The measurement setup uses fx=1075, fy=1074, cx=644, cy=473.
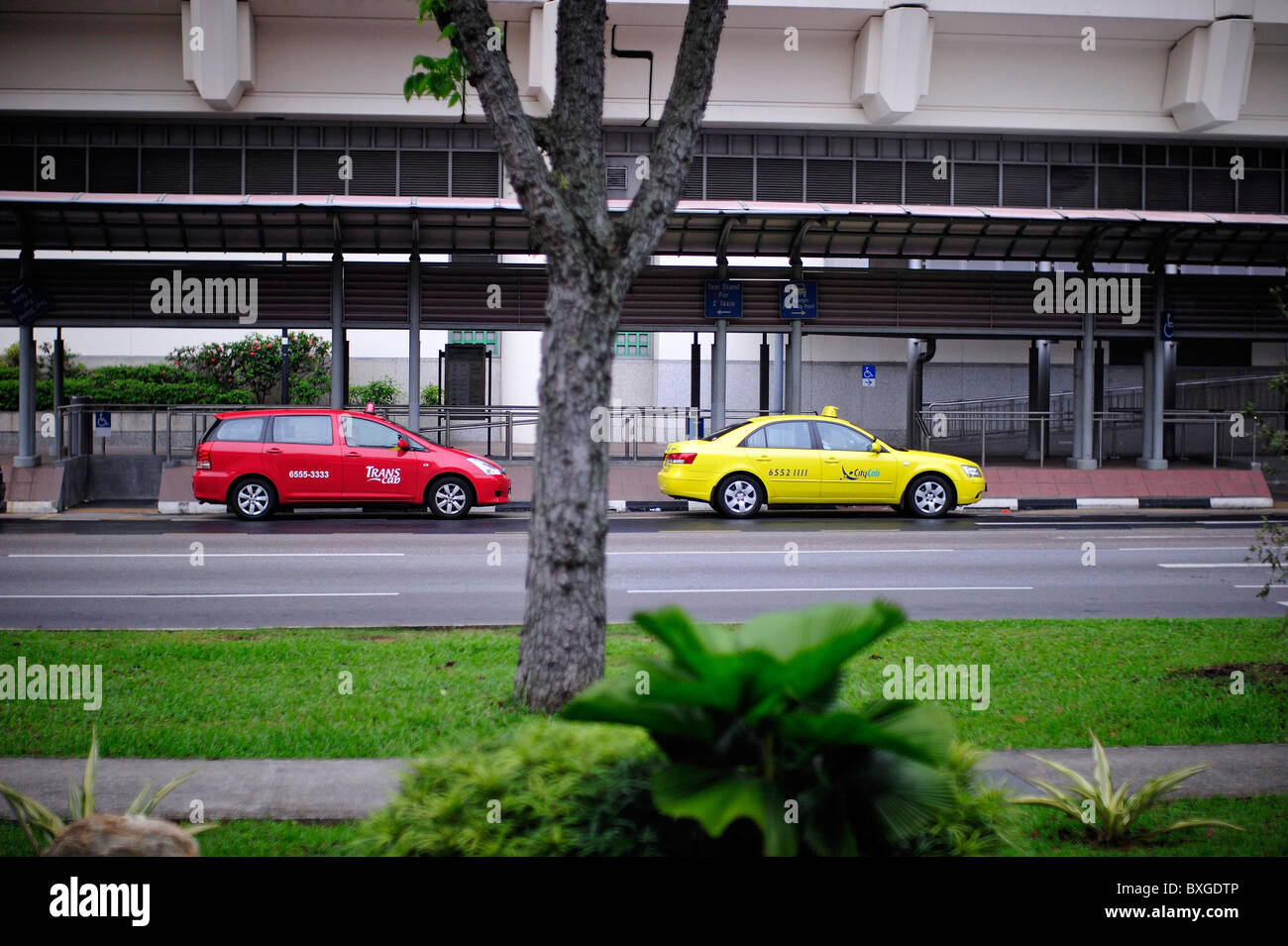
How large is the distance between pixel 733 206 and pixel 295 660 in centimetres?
1545

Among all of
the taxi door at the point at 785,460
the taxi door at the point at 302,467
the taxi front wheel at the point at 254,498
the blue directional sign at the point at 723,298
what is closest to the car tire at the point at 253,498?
the taxi front wheel at the point at 254,498

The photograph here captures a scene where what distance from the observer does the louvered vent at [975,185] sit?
1022 inches

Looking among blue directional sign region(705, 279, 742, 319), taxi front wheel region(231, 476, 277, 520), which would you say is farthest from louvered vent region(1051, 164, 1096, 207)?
taxi front wheel region(231, 476, 277, 520)

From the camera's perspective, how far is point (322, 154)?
2469cm

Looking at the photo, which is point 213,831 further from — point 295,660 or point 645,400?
point 645,400

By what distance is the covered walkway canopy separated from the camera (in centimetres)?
2080

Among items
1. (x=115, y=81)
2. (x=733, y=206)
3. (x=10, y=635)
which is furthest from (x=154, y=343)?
(x=10, y=635)

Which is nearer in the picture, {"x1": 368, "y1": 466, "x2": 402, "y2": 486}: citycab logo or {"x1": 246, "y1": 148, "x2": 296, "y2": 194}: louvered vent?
{"x1": 368, "y1": 466, "x2": 402, "y2": 486}: citycab logo

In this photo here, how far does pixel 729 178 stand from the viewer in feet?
83.0

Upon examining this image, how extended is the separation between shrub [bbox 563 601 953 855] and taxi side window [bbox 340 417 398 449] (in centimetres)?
1518

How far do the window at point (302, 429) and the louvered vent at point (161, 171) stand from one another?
9.92 meters

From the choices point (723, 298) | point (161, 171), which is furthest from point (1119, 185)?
point (161, 171)

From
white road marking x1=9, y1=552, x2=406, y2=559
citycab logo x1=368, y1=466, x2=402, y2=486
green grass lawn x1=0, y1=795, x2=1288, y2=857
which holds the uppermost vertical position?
citycab logo x1=368, y1=466, x2=402, y2=486

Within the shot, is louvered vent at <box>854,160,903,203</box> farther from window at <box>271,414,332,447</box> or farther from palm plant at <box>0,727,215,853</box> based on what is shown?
palm plant at <box>0,727,215,853</box>
